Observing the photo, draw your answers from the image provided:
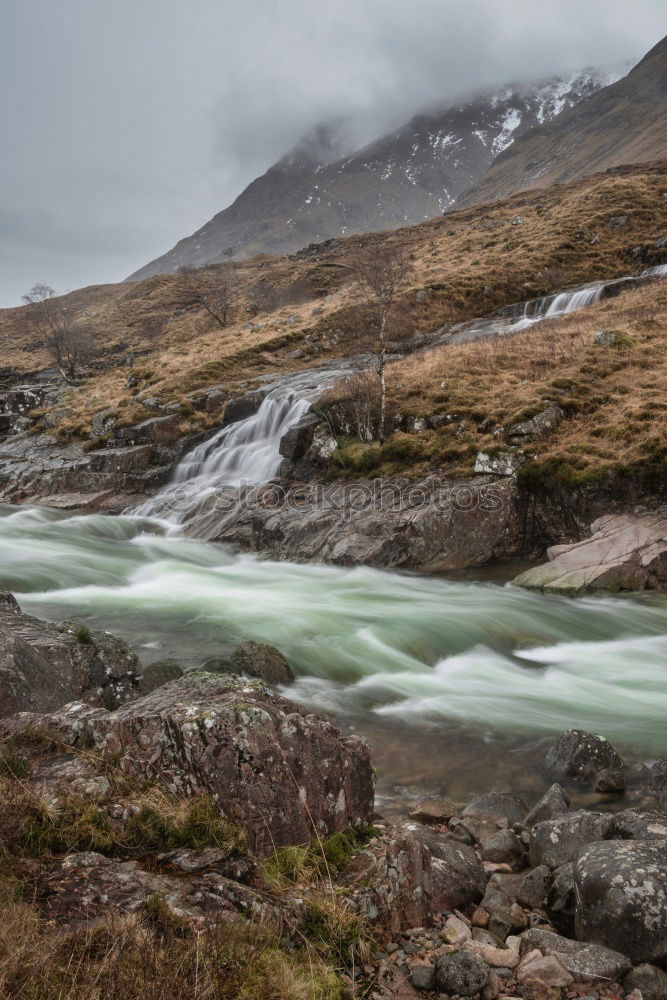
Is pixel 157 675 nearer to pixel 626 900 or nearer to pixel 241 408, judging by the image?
pixel 626 900

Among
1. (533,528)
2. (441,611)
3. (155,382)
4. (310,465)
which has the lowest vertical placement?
(441,611)

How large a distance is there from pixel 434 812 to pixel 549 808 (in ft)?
3.90

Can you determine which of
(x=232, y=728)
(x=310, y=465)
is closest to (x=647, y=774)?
(x=232, y=728)

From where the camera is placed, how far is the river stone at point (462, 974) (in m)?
3.55

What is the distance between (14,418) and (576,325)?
3914cm

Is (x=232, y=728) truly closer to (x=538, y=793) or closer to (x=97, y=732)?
(x=97, y=732)

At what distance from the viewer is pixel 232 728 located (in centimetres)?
450

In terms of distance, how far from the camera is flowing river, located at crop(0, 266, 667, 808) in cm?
871

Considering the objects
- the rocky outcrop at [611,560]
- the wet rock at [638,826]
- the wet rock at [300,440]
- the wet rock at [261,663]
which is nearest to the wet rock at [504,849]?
the wet rock at [638,826]

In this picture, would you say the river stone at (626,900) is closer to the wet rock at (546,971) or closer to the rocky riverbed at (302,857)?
the rocky riverbed at (302,857)

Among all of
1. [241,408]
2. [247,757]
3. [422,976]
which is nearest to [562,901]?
[422,976]

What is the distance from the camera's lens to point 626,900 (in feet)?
13.0

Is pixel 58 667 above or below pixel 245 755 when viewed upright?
below

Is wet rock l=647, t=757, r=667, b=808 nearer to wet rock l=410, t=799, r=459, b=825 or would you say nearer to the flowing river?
the flowing river
